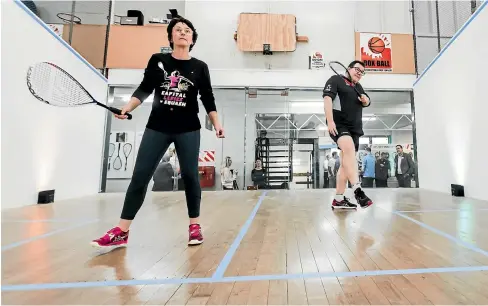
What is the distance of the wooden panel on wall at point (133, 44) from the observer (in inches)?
243

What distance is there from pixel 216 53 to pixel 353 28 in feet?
11.6

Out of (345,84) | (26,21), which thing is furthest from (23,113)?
(345,84)

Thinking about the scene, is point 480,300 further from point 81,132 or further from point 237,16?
point 237,16

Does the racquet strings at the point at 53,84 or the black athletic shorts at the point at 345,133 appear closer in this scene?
the racquet strings at the point at 53,84

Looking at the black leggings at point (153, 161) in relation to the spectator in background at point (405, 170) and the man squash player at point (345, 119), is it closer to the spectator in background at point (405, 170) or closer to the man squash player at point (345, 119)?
the man squash player at point (345, 119)

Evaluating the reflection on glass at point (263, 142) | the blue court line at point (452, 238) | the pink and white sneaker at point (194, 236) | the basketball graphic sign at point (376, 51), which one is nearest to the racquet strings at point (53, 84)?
the pink and white sneaker at point (194, 236)

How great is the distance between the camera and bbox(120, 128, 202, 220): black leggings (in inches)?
56.2

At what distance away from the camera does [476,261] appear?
3.89 ft

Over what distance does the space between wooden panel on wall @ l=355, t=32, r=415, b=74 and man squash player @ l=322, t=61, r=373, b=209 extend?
4518 mm

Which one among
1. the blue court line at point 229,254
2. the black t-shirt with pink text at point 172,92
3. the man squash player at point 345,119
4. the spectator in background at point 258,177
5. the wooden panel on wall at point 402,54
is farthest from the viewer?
the spectator in background at point 258,177

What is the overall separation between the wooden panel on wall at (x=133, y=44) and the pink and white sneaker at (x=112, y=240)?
5.57 m

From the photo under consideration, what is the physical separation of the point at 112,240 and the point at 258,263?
2.56 feet

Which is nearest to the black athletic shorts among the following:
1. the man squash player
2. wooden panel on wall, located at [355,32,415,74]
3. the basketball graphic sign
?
the man squash player

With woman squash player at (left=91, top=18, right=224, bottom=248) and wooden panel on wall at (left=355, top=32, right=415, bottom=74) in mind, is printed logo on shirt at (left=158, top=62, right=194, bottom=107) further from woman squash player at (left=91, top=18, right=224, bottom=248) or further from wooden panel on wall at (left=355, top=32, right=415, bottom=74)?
wooden panel on wall at (left=355, top=32, right=415, bottom=74)
